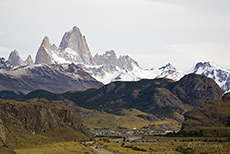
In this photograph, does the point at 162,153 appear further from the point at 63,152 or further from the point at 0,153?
the point at 0,153

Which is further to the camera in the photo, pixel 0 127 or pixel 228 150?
pixel 228 150

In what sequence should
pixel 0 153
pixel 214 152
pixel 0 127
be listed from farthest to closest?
pixel 214 152
pixel 0 127
pixel 0 153

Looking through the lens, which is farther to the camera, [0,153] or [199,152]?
[199,152]

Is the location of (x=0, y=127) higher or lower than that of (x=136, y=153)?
higher

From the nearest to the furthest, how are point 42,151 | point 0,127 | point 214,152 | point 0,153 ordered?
point 0,153, point 0,127, point 214,152, point 42,151

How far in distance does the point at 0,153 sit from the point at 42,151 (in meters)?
56.2

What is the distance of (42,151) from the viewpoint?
636 ft

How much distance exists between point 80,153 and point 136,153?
2306 centimetres

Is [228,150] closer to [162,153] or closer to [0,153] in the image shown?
[162,153]

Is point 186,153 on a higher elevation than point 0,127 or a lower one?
lower

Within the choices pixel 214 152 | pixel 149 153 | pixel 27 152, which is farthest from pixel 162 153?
pixel 27 152

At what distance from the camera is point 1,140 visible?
14488cm

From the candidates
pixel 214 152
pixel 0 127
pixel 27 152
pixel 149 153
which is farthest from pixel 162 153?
pixel 0 127

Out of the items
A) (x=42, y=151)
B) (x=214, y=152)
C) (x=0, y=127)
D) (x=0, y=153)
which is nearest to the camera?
(x=0, y=153)
